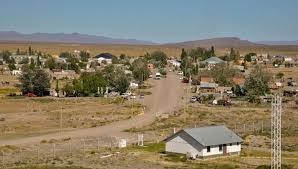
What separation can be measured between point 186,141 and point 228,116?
23681mm

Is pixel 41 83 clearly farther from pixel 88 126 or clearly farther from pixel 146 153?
pixel 146 153

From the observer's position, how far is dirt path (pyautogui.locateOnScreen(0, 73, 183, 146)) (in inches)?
1706

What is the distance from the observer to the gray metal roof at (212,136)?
34375mm

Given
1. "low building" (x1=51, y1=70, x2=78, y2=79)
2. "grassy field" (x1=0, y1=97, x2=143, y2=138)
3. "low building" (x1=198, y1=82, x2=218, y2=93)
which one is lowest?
"grassy field" (x1=0, y1=97, x2=143, y2=138)

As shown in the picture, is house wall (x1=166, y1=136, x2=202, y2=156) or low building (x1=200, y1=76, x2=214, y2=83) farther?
low building (x1=200, y1=76, x2=214, y2=83)

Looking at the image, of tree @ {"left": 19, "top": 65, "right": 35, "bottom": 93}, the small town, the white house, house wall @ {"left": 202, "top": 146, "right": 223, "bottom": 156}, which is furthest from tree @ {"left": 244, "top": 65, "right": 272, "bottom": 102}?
house wall @ {"left": 202, "top": 146, "right": 223, "bottom": 156}

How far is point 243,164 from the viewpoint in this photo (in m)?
32.3

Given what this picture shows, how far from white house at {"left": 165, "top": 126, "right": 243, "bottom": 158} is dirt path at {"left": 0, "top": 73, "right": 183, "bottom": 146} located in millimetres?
9907

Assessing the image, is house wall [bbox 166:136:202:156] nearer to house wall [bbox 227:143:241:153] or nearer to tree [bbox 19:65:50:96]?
house wall [bbox 227:143:241:153]

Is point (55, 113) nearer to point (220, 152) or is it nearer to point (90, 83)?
point (90, 83)

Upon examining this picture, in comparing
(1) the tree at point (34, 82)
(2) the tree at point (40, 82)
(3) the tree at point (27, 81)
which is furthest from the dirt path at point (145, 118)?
(3) the tree at point (27, 81)

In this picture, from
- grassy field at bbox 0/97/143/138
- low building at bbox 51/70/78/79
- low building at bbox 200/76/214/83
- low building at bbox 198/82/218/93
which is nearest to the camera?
grassy field at bbox 0/97/143/138

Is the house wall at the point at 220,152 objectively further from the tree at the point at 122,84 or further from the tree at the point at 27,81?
the tree at the point at 27,81

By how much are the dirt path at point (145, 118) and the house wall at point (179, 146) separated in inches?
371
